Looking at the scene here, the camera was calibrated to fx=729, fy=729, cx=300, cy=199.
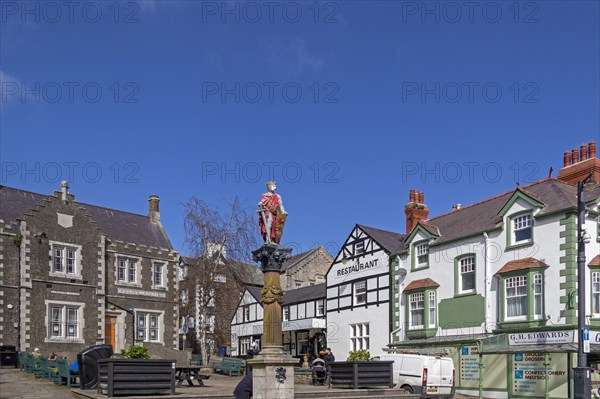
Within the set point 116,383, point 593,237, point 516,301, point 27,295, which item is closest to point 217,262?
point 27,295

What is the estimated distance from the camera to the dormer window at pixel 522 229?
1219 inches

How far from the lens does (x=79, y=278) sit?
38250mm

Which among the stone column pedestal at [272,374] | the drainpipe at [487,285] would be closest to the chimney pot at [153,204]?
the drainpipe at [487,285]

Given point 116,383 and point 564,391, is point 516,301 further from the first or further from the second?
point 116,383

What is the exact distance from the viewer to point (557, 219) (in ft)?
96.9

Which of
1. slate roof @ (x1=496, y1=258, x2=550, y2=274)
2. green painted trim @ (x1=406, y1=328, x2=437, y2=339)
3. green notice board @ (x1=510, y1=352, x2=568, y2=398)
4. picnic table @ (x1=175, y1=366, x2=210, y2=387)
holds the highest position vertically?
slate roof @ (x1=496, y1=258, x2=550, y2=274)

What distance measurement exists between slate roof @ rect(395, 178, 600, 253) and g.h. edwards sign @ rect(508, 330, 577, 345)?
4.85 meters

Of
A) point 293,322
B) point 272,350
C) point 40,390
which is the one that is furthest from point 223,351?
point 272,350

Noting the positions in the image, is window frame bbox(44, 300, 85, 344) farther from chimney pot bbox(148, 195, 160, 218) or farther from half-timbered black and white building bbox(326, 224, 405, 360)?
half-timbered black and white building bbox(326, 224, 405, 360)

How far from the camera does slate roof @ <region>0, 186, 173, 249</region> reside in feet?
124

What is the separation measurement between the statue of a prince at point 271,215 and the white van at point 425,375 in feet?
35.1

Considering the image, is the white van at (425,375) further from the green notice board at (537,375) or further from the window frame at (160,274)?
the window frame at (160,274)

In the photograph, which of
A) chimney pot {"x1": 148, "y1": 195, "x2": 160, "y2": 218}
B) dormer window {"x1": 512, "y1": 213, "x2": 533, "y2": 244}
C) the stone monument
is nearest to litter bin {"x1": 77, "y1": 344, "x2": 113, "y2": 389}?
the stone monument

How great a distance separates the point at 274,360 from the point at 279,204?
3772mm
